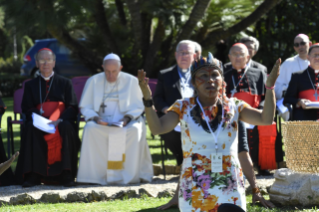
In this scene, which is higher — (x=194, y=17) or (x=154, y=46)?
(x=194, y=17)

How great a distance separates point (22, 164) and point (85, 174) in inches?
35.1

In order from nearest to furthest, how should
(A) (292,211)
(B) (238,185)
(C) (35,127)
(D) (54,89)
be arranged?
(B) (238,185) < (A) (292,211) < (C) (35,127) < (D) (54,89)

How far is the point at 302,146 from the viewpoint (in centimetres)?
488

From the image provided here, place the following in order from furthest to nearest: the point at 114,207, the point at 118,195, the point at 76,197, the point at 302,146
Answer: the point at 118,195 → the point at 76,197 → the point at 114,207 → the point at 302,146

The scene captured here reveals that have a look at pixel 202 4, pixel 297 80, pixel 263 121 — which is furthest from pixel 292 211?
pixel 202 4

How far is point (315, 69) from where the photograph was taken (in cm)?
703

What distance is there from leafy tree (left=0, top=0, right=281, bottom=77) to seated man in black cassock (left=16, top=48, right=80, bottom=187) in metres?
2.20

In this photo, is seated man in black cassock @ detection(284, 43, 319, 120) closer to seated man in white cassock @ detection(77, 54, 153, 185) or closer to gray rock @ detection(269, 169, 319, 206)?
gray rock @ detection(269, 169, 319, 206)

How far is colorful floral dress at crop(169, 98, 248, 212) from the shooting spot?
11.3 feet

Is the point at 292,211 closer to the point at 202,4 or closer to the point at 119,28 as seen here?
the point at 202,4

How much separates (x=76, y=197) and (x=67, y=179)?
4.11 feet

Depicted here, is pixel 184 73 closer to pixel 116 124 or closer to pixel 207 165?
pixel 116 124

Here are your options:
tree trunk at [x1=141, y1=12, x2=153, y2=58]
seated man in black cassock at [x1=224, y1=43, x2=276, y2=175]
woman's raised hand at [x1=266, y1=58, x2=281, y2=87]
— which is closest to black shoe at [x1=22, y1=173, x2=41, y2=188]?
seated man in black cassock at [x1=224, y1=43, x2=276, y2=175]

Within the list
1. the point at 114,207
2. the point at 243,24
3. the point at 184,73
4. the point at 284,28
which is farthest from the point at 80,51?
the point at 114,207
